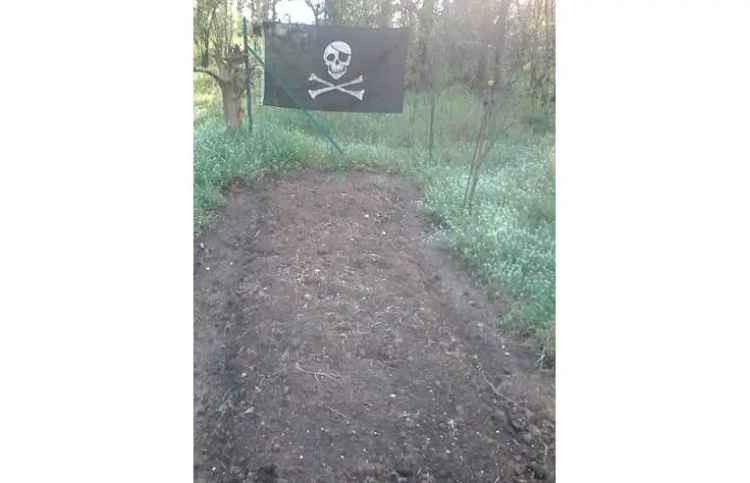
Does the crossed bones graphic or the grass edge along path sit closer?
the grass edge along path

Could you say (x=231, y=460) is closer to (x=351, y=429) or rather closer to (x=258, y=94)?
(x=351, y=429)

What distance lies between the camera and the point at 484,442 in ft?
6.65

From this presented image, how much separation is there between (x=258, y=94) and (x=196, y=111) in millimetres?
308

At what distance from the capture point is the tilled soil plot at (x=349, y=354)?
1.99 m

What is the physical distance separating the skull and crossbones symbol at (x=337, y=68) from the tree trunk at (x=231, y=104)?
30 cm

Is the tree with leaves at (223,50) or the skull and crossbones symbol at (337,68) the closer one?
the tree with leaves at (223,50)

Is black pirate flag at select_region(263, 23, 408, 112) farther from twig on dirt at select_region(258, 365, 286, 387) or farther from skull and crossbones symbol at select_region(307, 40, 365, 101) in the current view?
twig on dirt at select_region(258, 365, 286, 387)

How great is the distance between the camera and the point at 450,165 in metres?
2.55

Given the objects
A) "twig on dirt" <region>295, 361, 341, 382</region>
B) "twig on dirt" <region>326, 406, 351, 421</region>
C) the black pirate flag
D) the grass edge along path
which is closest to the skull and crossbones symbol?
the black pirate flag

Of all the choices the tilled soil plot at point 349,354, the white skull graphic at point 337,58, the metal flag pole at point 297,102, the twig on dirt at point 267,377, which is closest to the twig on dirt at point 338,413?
the tilled soil plot at point 349,354

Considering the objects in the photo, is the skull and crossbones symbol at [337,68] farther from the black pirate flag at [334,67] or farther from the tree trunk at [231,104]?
the tree trunk at [231,104]

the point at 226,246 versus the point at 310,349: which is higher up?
the point at 226,246

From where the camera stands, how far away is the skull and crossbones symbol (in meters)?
2.38
